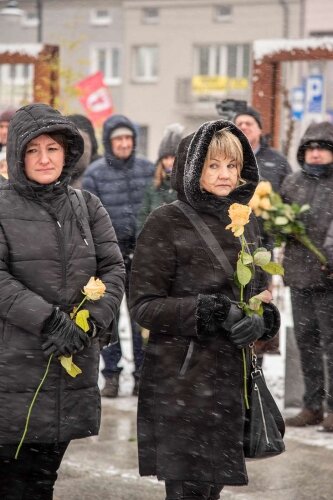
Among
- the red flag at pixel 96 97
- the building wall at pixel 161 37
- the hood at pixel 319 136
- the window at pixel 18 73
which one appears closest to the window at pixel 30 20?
the building wall at pixel 161 37

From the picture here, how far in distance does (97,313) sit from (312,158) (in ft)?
12.0

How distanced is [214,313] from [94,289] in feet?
1.60

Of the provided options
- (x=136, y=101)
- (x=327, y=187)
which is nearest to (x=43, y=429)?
(x=327, y=187)

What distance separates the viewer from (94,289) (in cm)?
521

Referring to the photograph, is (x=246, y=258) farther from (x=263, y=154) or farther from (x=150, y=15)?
(x=150, y=15)

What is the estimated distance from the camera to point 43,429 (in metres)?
5.20

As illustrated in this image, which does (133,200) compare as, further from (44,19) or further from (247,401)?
(44,19)

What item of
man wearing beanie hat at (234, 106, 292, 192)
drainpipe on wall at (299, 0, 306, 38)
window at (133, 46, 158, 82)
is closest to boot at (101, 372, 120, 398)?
man wearing beanie hat at (234, 106, 292, 192)

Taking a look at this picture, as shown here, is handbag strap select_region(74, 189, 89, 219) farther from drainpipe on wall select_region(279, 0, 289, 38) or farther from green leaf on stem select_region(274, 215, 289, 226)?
drainpipe on wall select_region(279, 0, 289, 38)

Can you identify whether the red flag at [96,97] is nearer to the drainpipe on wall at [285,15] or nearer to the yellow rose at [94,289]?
the yellow rose at [94,289]

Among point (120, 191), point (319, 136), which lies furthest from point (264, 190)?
point (120, 191)

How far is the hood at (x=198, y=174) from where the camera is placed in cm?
530

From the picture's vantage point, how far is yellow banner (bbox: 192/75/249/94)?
54.0 m

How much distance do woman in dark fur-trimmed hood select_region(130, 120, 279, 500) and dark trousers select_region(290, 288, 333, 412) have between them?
3338mm
